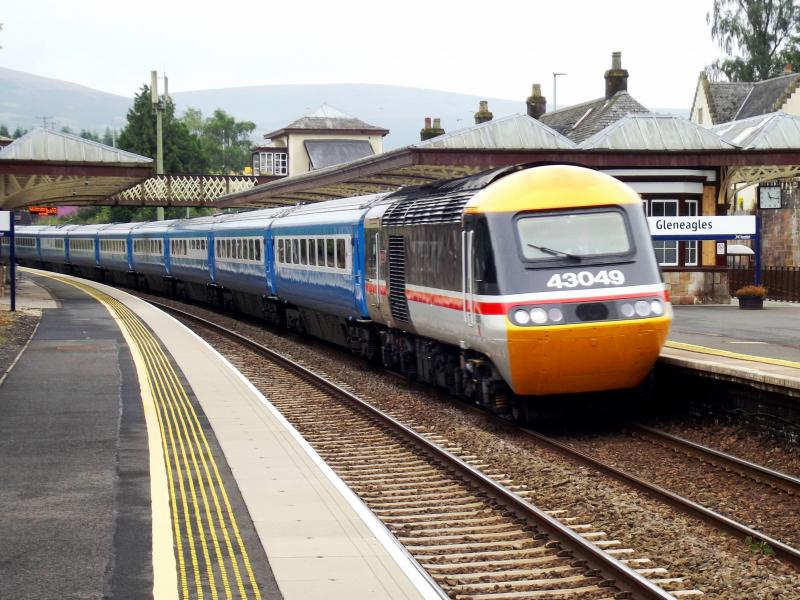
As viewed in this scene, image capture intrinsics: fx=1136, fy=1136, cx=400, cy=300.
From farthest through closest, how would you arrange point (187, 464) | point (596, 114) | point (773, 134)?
point (596, 114) → point (773, 134) → point (187, 464)

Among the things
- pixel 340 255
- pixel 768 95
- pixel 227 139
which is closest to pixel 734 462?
pixel 340 255

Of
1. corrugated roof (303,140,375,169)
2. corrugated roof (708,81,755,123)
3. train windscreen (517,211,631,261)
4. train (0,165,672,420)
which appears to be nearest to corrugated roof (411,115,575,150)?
train (0,165,672,420)

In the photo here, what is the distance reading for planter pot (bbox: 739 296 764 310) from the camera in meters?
30.0

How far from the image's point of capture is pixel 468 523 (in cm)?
965

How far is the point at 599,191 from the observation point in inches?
535

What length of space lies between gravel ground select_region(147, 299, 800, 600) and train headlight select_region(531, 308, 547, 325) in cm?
147

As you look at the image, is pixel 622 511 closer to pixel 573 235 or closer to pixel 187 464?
pixel 187 464

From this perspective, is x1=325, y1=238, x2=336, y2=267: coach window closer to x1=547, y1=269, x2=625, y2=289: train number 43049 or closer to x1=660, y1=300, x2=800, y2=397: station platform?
x1=660, y1=300, x2=800, y2=397: station platform

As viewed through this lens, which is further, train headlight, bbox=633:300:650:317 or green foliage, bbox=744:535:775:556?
train headlight, bbox=633:300:650:317

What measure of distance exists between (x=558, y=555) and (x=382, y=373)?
1232cm

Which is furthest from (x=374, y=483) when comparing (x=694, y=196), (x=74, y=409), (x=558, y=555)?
(x=694, y=196)

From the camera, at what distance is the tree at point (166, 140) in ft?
342

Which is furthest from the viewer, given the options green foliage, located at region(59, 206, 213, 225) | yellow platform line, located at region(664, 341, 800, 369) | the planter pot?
green foliage, located at region(59, 206, 213, 225)

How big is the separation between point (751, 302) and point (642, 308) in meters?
18.2
